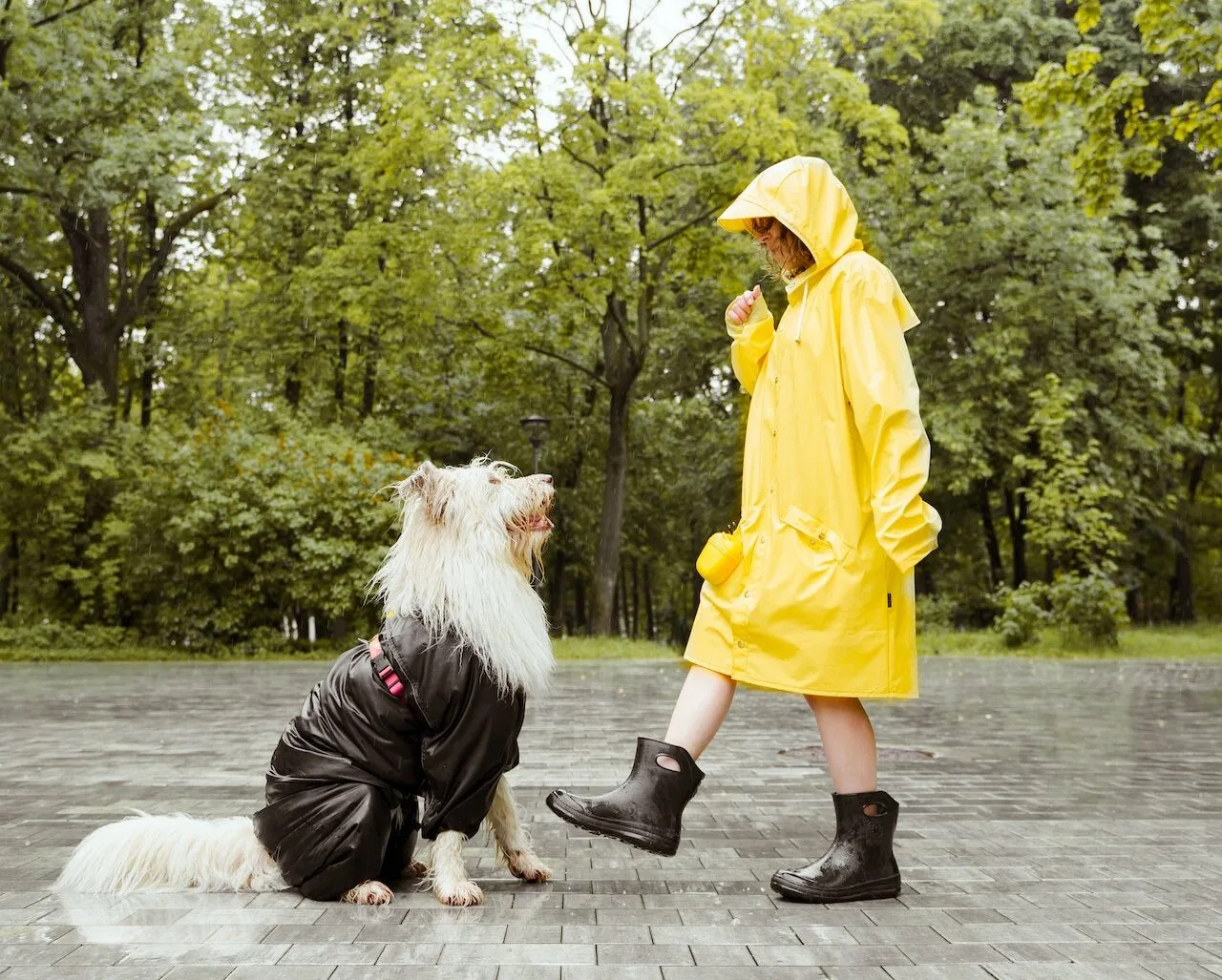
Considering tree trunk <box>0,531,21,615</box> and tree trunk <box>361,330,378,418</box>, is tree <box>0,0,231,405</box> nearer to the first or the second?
tree trunk <box>0,531,21,615</box>

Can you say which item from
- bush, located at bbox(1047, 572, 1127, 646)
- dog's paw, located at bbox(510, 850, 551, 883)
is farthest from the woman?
bush, located at bbox(1047, 572, 1127, 646)

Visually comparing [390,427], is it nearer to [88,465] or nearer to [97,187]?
[88,465]

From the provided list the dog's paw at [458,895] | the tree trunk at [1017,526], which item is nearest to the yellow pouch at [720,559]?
the dog's paw at [458,895]

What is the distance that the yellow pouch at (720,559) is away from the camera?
4066mm

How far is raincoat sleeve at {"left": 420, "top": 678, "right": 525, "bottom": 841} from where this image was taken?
382 centimetres

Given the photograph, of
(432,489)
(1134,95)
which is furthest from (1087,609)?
(432,489)

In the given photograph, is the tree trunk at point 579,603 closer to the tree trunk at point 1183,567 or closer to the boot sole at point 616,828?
the tree trunk at point 1183,567

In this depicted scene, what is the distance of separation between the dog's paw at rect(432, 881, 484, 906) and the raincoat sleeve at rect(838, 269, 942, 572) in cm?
171

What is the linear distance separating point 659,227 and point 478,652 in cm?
1900

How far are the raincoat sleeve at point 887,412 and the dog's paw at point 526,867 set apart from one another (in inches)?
64.5

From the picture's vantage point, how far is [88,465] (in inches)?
797

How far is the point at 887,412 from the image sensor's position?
12.4 feet

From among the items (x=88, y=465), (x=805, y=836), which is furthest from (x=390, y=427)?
(x=805, y=836)

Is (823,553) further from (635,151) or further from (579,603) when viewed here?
(579,603)
